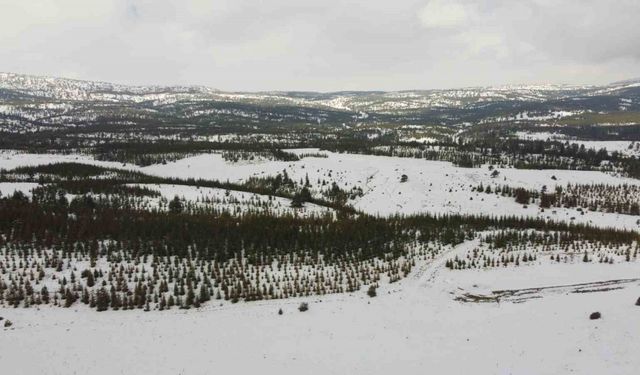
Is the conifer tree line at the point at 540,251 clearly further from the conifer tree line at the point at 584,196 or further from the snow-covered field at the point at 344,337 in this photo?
the conifer tree line at the point at 584,196

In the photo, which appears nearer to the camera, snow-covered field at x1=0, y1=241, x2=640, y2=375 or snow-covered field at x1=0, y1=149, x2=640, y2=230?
snow-covered field at x1=0, y1=241, x2=640, y2=375

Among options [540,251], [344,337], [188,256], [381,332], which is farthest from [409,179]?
[344,337]

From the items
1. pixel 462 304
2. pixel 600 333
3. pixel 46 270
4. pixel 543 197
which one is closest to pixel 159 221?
pixel 46 270

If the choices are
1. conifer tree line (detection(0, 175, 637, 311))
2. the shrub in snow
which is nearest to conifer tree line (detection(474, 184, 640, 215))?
conifer tree line (detection(0, 175, 637, 311))

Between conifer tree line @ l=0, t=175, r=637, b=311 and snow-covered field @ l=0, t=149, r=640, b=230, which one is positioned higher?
conifer tree line @ l=0, t=175, r=637, b=311

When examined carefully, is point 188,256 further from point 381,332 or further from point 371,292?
point 381,332

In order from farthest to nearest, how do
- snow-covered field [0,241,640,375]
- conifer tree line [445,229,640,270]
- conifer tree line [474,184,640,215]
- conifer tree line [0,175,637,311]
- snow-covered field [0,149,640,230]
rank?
1. conifer tree line [474,184,640,215]
2. snow-covered field [0,149,640,230]
3. conifer tree line [445,229,640,270]
4. conifer tree line [0,175,637,311]
5. snow-covered field [0,241,640,375]

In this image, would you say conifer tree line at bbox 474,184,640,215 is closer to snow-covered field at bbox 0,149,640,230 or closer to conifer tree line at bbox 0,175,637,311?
snow-covered field at bbox 0,149,640,230

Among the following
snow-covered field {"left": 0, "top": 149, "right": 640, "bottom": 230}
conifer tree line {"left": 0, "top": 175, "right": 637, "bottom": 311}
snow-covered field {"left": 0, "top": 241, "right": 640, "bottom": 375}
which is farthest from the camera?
snow-covered field {"left": 0, "top": 149, "right": 640, "bottom": 230}
